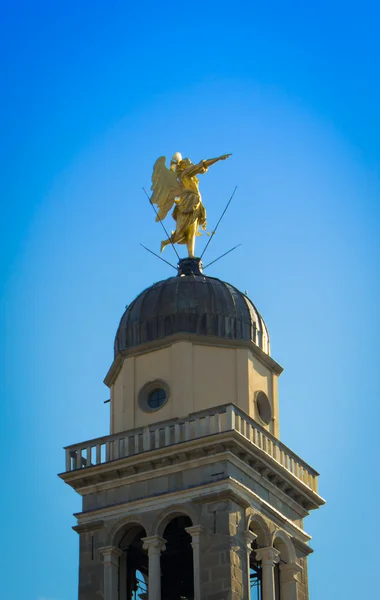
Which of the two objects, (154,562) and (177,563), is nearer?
(154,562)

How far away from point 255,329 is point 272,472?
14.8 feet

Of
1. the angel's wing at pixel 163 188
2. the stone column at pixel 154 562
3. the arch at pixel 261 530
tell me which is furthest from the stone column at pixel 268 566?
the angel's wing at pixel 163 188

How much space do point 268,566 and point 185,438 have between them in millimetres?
4122

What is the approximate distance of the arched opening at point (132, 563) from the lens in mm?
55781

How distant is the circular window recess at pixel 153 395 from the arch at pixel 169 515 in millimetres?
3378

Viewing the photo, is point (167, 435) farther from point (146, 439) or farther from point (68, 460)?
point (68, 460)

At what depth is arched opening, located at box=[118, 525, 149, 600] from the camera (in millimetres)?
55781

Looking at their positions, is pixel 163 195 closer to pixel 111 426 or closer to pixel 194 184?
pixel 194 184

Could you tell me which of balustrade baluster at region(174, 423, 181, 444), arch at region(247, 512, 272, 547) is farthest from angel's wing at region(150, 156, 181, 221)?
arch at region(247, 512, 272, 547)

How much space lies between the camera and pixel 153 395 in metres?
57.7

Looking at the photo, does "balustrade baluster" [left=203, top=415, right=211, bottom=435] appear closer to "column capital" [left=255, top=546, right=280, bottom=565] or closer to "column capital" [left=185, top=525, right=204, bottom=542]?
"column capital" [left=185, top=525, right=204, bottom=542]

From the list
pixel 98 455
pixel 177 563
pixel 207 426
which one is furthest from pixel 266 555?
pixel 98 455

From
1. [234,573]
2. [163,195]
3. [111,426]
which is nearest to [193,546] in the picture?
[234,573]

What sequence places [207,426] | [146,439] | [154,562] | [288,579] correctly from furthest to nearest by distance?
1. [288,579]
2. [146,439]
3. [207,426]
4. [154,562]
